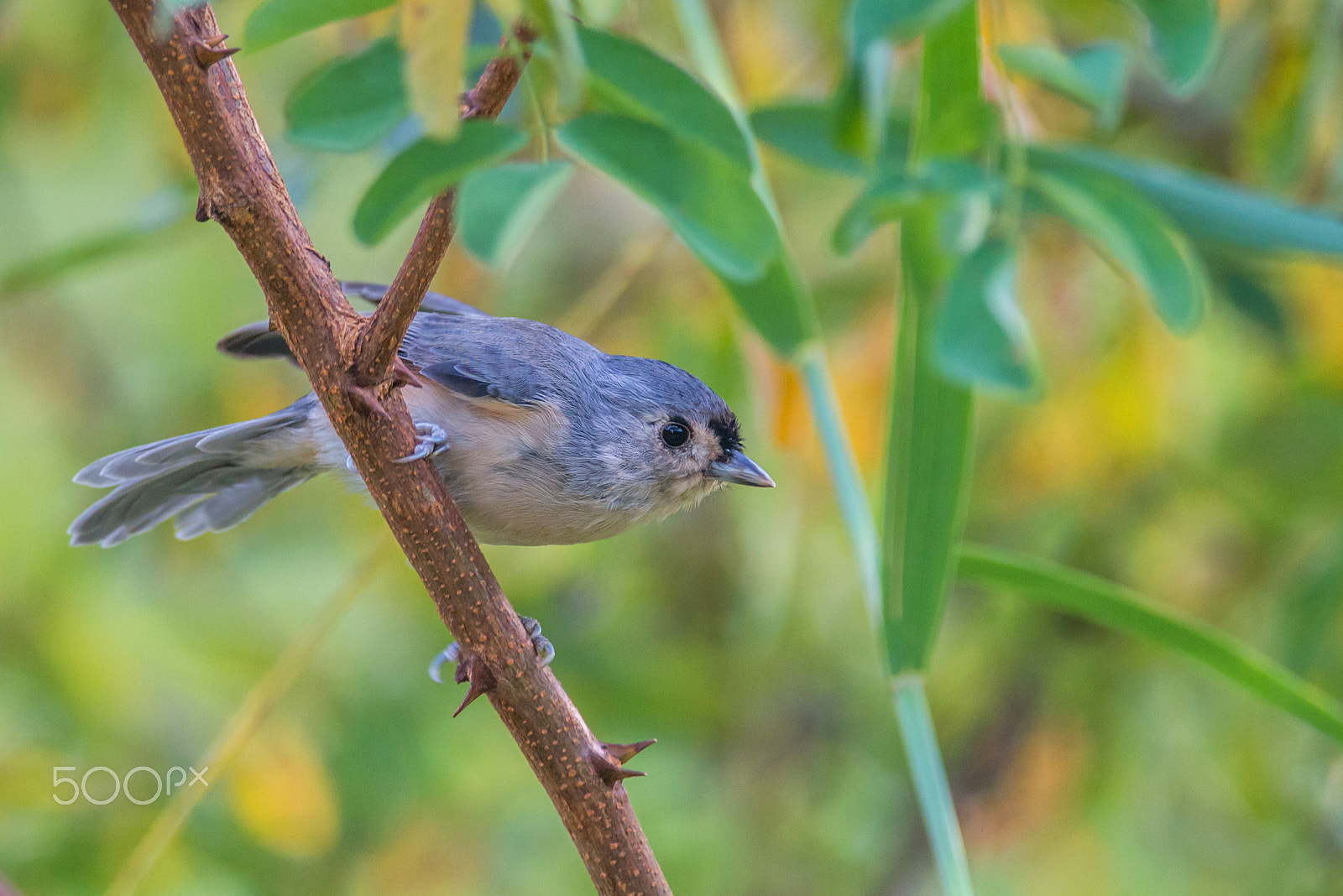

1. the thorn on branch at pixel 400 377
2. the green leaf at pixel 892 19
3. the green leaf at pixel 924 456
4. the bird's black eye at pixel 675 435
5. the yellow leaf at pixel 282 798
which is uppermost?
the green leaf at pixel 892 19

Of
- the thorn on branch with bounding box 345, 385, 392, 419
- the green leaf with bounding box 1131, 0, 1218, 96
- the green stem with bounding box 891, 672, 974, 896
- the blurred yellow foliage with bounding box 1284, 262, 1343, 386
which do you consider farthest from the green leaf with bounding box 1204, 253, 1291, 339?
the thorn on branch with bounding box 345, 385, 392, 419

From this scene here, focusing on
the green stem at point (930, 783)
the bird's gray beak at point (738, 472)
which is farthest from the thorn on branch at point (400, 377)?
the bird's gray beak at point (738, 472)

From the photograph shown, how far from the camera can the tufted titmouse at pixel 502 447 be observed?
2340 mm

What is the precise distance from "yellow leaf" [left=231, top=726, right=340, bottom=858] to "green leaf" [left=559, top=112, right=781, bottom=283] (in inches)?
97.9

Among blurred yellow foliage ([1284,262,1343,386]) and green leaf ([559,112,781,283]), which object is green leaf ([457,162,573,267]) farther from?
blurred yellow foliage ([1284,262,1343,386])

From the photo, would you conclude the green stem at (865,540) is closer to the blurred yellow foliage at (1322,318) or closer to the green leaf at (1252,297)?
the green leaf at (1252,297)

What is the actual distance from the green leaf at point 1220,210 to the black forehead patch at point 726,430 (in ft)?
2.75

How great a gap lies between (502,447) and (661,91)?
948mm

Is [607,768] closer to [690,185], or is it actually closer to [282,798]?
[690,185]

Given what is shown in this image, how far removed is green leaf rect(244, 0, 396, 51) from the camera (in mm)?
1379

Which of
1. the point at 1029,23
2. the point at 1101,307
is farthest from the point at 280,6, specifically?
the point at 1101,307

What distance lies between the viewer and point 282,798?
11.2 ft

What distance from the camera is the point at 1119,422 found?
371 centimetres

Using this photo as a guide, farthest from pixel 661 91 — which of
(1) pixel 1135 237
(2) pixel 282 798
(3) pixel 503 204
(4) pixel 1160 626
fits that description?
(2) pixel 282 798
